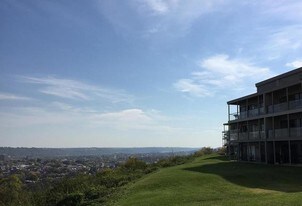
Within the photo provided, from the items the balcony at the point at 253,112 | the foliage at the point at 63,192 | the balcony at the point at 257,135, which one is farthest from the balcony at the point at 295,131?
the foliage at the point at 63,192

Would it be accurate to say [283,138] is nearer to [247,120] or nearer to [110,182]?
[247,120]

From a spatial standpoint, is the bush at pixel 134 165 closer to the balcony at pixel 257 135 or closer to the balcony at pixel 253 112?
the balcony at pixel 257 135

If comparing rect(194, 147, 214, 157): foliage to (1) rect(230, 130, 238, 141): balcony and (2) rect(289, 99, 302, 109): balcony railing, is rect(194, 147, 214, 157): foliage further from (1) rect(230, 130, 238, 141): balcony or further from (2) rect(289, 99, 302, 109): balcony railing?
(2) rect(289, 99, 302, 109): balcony railing

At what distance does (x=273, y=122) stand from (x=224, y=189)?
17972mm

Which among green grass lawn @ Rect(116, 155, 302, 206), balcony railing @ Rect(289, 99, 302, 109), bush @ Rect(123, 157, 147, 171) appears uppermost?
balcony railing @ Rect(289, 99, 302, 109)

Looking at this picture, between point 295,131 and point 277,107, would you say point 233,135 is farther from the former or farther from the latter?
point 295,131

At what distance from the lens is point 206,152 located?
70.4m

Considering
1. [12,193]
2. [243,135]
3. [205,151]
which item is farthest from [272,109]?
[205,151]

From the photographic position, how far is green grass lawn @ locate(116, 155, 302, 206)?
18609mm

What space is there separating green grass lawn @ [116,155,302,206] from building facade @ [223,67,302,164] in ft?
20.2

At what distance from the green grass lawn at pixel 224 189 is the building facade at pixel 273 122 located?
20.2 feet

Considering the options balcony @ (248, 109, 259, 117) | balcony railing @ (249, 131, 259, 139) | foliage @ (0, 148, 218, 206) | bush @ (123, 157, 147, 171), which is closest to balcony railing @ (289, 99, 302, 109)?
balcony railing @ (249, 131, 259, 139)

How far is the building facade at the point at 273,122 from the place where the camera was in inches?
1415

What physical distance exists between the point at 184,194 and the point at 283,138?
17.6 metres
